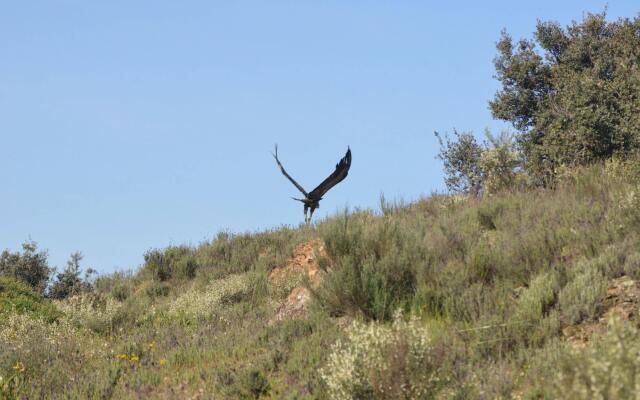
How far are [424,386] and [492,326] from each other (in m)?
1.60

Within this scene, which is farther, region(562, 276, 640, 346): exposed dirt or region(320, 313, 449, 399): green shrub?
region(562, 276, 640, 346): exposed dirt

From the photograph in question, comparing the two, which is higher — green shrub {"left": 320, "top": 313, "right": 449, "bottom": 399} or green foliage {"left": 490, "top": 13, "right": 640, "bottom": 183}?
green foliage {"left": 490, "top": 13, "right": 640, "bottom": 183}

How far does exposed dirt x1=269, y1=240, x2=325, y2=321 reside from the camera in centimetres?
1070

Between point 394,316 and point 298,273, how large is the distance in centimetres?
542

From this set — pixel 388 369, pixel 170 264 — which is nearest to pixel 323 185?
pixel 170 264

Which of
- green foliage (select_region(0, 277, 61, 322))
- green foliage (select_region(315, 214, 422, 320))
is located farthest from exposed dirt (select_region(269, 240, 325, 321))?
green foliage (select_region(0, 277, 61, 322))

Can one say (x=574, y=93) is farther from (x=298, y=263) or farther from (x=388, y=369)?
(x=388, y=369)

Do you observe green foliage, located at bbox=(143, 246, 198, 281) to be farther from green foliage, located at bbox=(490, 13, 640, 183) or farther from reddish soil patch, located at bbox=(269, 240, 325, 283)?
green foliage, located at bbox=(490, 13, 640, 183)

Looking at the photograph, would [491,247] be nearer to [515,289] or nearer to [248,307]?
[515,289]

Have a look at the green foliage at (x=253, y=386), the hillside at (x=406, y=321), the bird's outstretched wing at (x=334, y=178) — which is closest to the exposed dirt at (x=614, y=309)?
the hillside at (x=406, y=321)

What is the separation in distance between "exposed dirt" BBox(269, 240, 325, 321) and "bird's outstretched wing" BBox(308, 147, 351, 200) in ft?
11.0

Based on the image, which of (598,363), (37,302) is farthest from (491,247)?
(37,302)

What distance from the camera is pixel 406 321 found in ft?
29.3

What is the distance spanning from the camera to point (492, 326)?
7.98m
